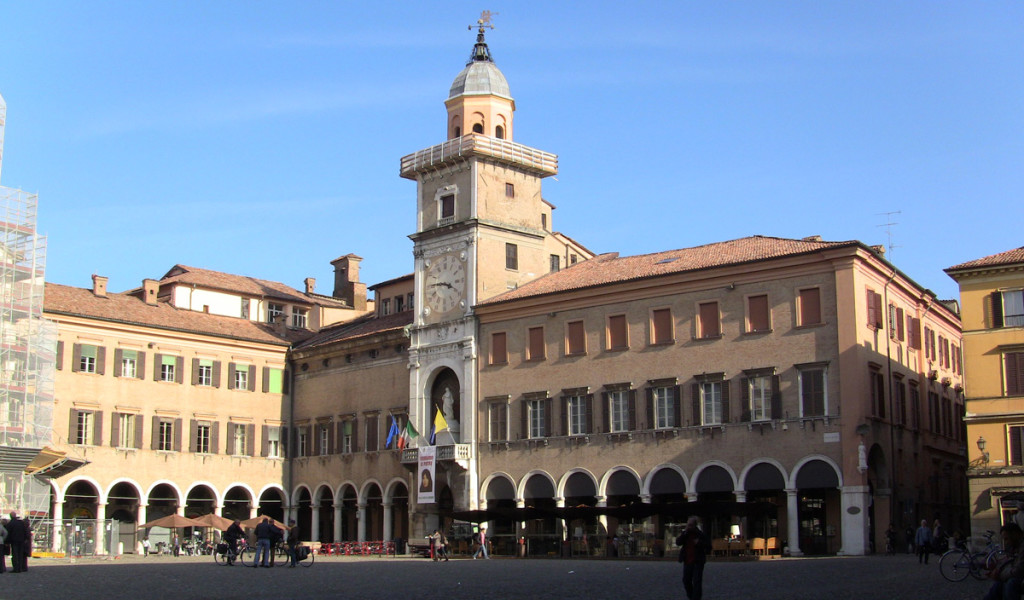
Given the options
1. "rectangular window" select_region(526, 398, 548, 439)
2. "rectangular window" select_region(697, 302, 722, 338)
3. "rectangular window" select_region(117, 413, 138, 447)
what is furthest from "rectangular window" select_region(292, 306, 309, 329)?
"rectangular window" select_region(697, 302, 722, 338)

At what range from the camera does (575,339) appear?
50844mm

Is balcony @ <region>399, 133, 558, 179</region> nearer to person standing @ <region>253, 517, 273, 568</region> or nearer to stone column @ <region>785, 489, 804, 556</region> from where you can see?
stone column @ <region>785, 489, 804, 556</region>

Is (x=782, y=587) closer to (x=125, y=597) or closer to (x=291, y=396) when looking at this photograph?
(x=125, y=597)

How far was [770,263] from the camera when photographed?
147 ft

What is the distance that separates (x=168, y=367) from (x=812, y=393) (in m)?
31.2

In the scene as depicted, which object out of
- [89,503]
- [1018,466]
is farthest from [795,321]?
[89,503]

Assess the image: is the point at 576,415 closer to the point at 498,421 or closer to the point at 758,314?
the point at 498,421

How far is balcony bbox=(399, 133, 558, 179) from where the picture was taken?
186 ft

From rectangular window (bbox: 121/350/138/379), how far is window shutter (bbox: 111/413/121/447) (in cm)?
195

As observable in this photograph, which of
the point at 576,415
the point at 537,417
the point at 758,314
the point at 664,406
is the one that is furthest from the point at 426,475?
the point at 758,314

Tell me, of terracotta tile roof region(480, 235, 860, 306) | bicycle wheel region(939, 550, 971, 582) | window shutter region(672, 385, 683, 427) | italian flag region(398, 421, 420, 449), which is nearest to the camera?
bicycle wheel region(939, 550, 971, 582)

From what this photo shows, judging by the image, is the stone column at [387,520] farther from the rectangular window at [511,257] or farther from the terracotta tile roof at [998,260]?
the terracotta tile roof at [998,260]

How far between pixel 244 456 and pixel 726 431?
88.6 feet

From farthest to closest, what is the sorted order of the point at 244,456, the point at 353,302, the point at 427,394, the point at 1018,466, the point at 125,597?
the point at 353,302 → the point at 244,456 → the point at 427,394 → the point at 1018,466 → the point at 125,597
